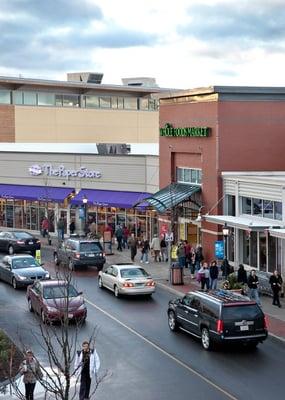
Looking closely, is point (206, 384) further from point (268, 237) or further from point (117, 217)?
point (117, 217)

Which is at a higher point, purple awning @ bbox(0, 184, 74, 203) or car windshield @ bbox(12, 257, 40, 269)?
purple awning @ bbox(0, 184, 74, 203)

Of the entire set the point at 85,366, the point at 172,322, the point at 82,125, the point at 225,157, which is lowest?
the point at 172,322

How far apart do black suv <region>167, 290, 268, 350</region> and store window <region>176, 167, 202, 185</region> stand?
699 inches

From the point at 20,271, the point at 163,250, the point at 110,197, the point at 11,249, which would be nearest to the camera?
the point at 20,271

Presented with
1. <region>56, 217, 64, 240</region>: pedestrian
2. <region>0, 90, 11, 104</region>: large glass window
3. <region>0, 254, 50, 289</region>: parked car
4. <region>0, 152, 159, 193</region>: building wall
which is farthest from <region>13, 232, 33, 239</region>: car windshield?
<region>0, 90, 11, 104</region>: large glass window

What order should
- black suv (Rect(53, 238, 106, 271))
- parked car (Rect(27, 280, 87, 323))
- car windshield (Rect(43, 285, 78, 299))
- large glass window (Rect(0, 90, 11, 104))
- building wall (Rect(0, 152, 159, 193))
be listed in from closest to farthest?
parked car (Rect(27, 280, 87, 323)), car windshield (Rect(43, 285, 78, 299)), black suv (Rect(53, 238, 106, 271)), building wall (Rect(0, 152, 159, 193)), large glass window (Rect(0, 90, 11, 104))

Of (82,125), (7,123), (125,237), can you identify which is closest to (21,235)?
(125,237)

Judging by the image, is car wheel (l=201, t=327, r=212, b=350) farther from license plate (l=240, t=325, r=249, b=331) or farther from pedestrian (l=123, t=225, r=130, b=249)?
pedestrian (l=123, t=225, r=130, b=249)

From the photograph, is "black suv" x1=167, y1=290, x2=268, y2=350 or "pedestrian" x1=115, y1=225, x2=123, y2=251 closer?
"black suv" x1=167, y1=290, x2=268, y2=350

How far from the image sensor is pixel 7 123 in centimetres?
7400

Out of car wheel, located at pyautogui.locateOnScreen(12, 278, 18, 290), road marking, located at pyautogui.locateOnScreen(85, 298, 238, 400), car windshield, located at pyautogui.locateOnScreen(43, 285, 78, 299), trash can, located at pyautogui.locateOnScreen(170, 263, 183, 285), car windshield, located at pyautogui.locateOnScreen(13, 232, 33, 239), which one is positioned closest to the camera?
road marking, located at pyautogui.locateOnScreen(85, 298, 238, 400)

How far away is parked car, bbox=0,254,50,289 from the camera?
3312 cm

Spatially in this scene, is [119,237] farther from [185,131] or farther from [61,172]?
[61,172]

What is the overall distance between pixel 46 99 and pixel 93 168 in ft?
90.3
